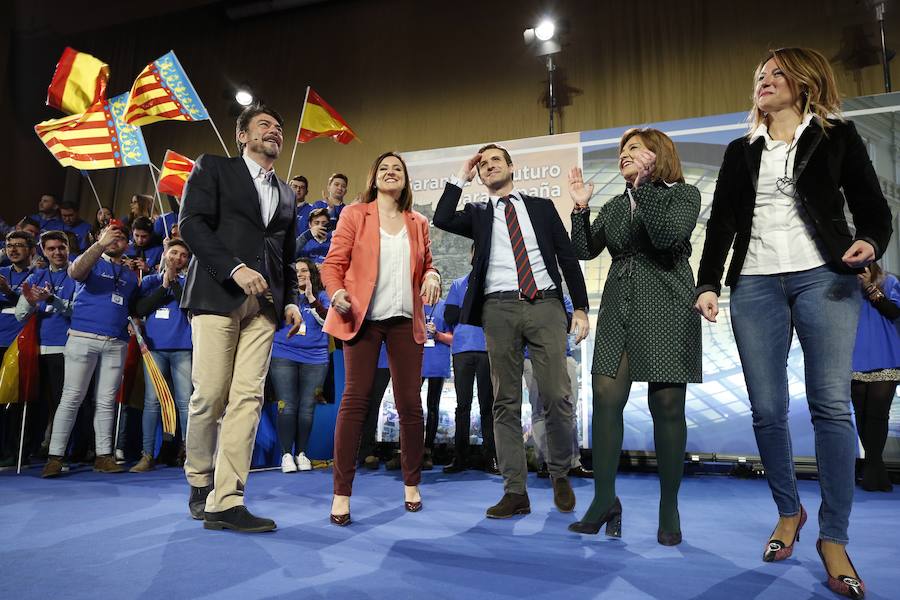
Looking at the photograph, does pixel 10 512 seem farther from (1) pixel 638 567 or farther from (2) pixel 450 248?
(2) pixel 450 248

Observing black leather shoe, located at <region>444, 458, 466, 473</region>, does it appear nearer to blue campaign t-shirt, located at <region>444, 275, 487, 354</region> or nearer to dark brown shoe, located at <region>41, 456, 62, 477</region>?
blue campaign t-shirt, located at <region>444, 275, 487, 354</region>

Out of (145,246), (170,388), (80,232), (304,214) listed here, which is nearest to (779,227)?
(170,388)

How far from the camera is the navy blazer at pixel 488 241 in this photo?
2.95 meters

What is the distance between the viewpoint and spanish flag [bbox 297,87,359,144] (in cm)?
598

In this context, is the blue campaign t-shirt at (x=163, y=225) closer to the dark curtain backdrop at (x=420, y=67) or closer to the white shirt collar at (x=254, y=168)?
the dark curtain backdrop at (x=420, y=67)

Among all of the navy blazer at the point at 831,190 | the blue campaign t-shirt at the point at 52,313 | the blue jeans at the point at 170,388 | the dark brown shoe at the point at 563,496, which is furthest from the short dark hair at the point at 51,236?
the navy blazer at the point at 831,190

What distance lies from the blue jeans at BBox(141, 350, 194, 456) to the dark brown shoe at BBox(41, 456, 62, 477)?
0.57 metres

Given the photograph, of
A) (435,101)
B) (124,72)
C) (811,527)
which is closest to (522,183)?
(435,101)

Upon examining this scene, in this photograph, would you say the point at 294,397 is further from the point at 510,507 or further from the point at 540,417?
the point at 510,507

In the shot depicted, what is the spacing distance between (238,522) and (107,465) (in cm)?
269

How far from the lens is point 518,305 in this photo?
2879 millimetres

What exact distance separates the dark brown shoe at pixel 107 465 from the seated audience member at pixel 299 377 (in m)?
1.13

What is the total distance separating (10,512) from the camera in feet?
9.30

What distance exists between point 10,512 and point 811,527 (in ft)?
11.6
